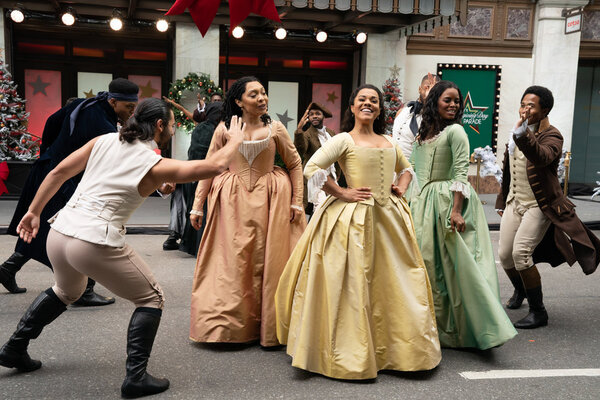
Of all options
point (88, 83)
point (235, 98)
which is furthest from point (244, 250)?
point (88, 83)

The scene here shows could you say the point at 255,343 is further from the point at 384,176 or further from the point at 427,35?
the point at 427,35

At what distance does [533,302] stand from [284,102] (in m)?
12.1

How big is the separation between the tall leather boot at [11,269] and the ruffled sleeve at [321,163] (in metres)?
3.12

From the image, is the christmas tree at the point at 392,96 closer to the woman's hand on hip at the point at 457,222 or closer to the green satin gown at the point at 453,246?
the green satin gown at the point at 453,246

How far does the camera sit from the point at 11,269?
605 cm

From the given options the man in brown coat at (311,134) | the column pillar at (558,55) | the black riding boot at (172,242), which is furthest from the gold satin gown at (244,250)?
the column pillar at (558,55)

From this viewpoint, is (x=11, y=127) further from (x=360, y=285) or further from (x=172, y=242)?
(x=360, y=285)

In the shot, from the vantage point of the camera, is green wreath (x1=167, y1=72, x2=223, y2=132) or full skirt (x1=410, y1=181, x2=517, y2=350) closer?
full skirt (x1=410, y1=181, x2=517, y2=350)

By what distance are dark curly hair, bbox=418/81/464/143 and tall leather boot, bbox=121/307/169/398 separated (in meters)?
2.50

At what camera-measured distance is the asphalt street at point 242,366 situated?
3930 mm

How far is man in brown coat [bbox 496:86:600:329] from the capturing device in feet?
17.4

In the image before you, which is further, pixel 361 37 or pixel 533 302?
pixel 361 37

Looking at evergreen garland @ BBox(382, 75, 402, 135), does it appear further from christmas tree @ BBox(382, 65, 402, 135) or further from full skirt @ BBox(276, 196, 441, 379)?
full skirt @ BBox(276, 196, 441, 379)

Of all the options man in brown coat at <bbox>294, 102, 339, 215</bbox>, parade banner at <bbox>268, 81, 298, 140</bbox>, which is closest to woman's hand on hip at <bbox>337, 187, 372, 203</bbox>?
man in brown coat at <bbox>294, 102, 339, 215</bbox>
